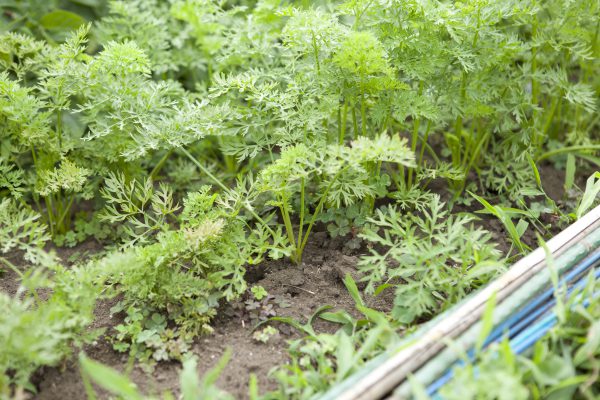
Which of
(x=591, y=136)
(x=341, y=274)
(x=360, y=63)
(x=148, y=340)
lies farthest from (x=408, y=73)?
(x=591, y=136)

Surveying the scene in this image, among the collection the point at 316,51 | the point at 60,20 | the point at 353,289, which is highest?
the point at 316,51

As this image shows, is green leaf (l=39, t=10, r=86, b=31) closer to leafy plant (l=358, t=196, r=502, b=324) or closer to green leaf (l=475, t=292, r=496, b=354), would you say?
leafy plant (l=358, t=196, r=502, b=324)

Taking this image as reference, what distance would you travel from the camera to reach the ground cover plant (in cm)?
191

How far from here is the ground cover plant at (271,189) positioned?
191 centimetres

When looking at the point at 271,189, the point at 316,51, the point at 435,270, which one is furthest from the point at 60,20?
the point at 435,270

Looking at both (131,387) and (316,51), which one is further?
(316,51)

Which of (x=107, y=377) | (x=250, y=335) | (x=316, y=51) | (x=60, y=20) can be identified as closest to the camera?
(x=107, y=377)

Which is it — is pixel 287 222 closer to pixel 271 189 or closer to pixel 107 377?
pixel 271 189

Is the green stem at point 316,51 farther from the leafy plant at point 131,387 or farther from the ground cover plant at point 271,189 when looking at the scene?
the leafy plant at point 131,387

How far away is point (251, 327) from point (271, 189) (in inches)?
19.3

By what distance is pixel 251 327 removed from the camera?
82.1 inches

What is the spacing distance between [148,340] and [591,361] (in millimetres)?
1356

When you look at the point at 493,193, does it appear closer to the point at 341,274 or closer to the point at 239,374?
the point at 341,274

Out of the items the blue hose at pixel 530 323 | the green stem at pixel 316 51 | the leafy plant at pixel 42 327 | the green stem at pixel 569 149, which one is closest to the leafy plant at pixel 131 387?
the leafy plant at pixel 42 327
